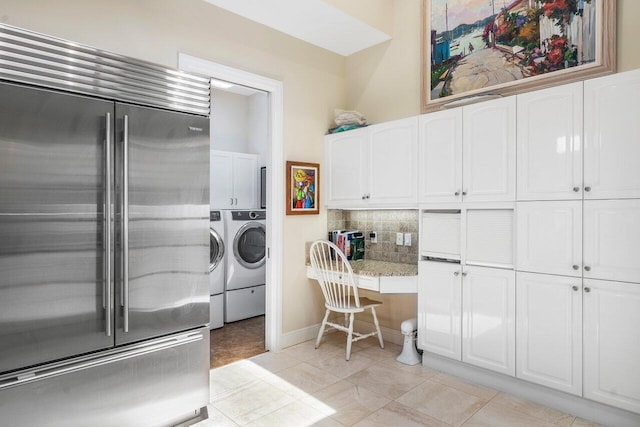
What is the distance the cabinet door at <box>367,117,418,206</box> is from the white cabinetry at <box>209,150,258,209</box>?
6.70 ft

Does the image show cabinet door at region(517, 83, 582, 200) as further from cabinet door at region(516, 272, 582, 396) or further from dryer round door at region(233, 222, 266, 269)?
dryer round door at region(233, 222, 266, 269)

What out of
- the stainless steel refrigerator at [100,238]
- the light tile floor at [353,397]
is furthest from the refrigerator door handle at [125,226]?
the light tile floor at [353,397]

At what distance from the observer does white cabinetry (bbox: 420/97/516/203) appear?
2697 millimetres

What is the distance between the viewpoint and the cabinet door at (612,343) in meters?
2.19

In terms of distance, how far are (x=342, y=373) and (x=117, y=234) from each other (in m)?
1.98

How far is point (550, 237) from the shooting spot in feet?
8.17

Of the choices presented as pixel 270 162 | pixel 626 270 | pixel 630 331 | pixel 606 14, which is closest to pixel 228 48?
pixel 270 162

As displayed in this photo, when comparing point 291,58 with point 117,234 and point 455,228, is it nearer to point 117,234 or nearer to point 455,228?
point 455,228

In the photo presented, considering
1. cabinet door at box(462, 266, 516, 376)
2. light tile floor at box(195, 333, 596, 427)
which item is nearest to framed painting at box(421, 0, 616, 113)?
cabinet door at box(462, 266, 516, 376)

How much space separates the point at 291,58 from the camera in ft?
12.2

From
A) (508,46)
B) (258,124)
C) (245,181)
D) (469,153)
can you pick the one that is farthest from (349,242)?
(258,124)

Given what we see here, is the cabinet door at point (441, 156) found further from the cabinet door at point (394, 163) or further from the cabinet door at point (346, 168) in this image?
the cabinet door at point (346, 168)

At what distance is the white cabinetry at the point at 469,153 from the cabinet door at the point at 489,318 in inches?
22.4

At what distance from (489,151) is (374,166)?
1066mm
